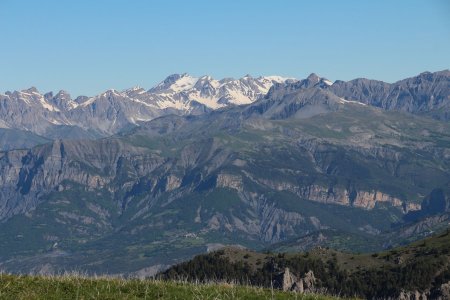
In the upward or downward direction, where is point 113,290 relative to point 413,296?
upward

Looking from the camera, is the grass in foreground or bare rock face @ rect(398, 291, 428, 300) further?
bare rock face @ rect(398, 291, 428, 300)

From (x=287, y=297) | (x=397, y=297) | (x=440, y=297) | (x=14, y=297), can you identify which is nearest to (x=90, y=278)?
(x=14, y=297)

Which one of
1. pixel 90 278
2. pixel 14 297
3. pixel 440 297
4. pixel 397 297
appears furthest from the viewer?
pixel 397 297

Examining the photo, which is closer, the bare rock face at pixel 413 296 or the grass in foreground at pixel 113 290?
the grass in foreground at pixel 113 290

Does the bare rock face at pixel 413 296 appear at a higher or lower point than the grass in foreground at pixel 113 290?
lower

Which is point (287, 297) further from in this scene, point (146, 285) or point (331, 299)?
point (146, 285)

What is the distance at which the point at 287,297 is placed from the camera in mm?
55906

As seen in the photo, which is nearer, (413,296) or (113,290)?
(113,290)

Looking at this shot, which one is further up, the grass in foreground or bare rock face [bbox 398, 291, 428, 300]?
the grass in foreground

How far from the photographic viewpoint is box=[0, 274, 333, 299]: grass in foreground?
5406cm

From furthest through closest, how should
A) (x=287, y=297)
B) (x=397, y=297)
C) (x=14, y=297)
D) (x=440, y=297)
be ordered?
1. (x=397, y=297)
2. (x=440, y=297)
3. (x=287, y=297)
4. (x=14, y=297)

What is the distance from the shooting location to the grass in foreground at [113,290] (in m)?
54.1

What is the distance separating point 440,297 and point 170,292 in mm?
131313

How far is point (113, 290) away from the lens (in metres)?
56.2
